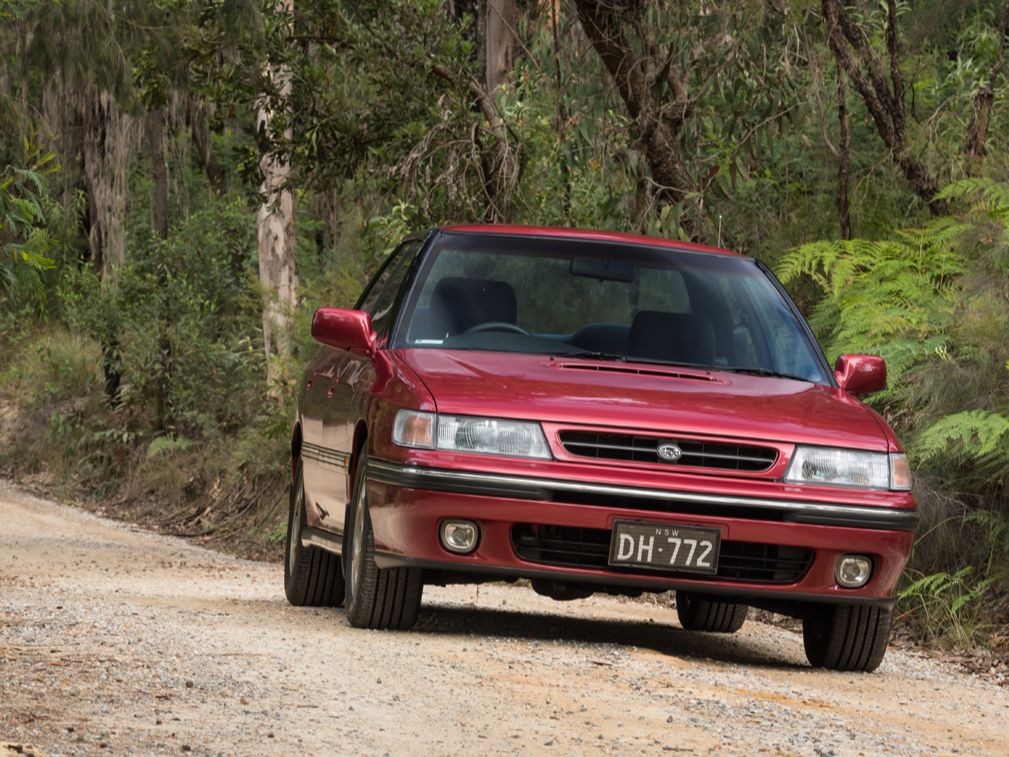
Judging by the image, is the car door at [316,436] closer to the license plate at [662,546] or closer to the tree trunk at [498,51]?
the license plate at [662,546]

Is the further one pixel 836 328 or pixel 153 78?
pixel 153 78

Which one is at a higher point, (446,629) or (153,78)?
(153,78)

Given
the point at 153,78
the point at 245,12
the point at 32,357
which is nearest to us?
the point at 245,12

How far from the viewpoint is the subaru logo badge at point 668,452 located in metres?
7.20

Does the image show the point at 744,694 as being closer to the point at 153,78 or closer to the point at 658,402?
the point at 658,402

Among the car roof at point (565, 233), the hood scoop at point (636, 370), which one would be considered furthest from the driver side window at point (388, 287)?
the hood scoop at point (636, 370)

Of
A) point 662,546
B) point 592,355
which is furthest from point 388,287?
point 662,546

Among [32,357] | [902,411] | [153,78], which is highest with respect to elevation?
[153,78]

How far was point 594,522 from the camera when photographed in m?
7.14

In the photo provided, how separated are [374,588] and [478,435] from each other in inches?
33.4

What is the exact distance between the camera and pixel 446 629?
803 cm

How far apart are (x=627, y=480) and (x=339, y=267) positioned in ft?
42.4

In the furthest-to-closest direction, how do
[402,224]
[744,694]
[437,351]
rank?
[402,224], [437,351], [744,694]

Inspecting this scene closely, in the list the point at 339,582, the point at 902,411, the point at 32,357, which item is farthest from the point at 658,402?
the point at 32,357
